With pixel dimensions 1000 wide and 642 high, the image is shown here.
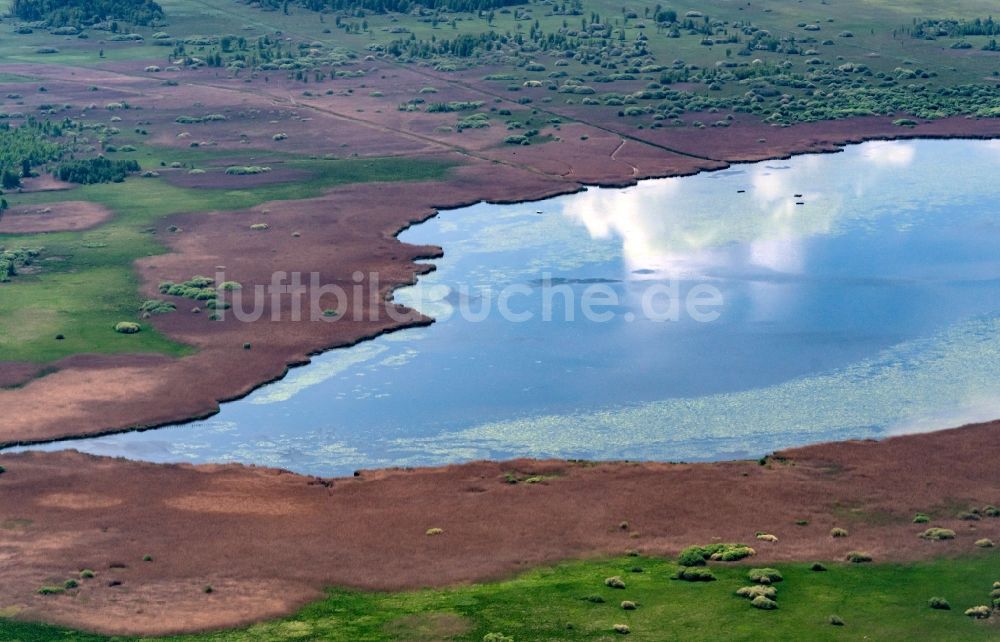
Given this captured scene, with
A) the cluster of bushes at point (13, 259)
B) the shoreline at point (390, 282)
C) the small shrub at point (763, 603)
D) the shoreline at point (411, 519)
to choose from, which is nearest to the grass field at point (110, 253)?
the cluster of bushes at point (13, 259)

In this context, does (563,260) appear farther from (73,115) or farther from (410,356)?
(73,115)

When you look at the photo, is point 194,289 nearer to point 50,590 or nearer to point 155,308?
point 155,308

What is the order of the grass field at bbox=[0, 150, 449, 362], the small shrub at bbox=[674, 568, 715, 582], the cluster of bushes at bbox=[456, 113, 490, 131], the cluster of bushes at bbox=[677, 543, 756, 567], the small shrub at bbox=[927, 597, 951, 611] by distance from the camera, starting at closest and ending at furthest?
the small shrub at bbox=[927, 597, 951, 611] < the small shrub at bbox=[674, 568, 715, 582] < the cluster of bushes at bbox=[677, 543, 756, 567] < the grass field at bbox=[0, 150, 449, 362] < the cluster of bushes at bbox=[456, 113, 490, 131]

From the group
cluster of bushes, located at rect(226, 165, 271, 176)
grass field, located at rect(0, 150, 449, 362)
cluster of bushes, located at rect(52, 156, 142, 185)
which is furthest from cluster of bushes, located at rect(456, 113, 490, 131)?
cluster of bushes, located at rect(52, 156, 142, 185)

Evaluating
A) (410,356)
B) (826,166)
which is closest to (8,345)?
(410,356)

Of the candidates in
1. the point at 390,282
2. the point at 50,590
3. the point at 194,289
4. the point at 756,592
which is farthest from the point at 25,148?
the point at 756,592

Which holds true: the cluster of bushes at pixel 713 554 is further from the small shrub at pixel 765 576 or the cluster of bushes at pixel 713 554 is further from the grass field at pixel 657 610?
the small shrub at pixel 765 576

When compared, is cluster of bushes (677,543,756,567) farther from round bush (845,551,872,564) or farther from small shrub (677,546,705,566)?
round bush (845,551,872,564)

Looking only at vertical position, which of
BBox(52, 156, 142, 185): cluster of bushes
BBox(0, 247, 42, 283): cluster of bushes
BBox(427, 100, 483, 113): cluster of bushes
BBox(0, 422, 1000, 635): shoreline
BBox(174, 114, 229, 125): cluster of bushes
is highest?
BBox(427, 100, 483, 113): cluster of bushes
